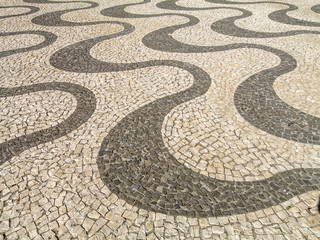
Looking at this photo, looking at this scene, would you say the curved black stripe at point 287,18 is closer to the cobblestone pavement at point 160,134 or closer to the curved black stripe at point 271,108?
the cobblestone pavement at point 160,134

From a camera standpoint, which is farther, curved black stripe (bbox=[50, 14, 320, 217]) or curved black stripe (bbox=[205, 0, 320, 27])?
curved black stripe (bbox=[205, 0, 320, 27])

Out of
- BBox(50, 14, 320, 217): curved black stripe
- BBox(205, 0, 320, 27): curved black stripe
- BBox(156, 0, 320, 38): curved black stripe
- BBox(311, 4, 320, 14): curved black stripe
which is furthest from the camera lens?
BBox(311, 4, 320, 14): curved black stripe

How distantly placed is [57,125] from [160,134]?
2.21m

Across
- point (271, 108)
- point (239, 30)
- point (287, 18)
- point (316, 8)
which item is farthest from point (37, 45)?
point (316, 8)

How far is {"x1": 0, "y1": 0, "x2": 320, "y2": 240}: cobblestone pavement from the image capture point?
13.2 ft

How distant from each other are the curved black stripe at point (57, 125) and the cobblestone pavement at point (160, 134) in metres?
0.03

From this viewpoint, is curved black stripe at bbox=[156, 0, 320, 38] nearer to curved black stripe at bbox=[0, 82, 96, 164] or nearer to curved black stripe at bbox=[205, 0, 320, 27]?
curved black stripe at bbox=[205, 0, 320, 27]

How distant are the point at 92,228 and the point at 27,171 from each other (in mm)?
1707

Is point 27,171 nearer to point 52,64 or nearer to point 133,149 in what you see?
point 133,149

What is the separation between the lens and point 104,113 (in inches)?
244

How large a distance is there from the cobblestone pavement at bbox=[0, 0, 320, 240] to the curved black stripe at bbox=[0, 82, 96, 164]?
26 mm

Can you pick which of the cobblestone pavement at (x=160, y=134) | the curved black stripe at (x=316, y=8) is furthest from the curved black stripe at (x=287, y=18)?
the cobblestone pavement at (x=160, y=134)

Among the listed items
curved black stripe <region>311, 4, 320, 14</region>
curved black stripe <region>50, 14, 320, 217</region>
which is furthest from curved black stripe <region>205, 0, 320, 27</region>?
curved black stripe <region>50, 14, 320, 217</region>

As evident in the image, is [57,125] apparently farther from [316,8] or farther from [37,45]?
[316,8]
